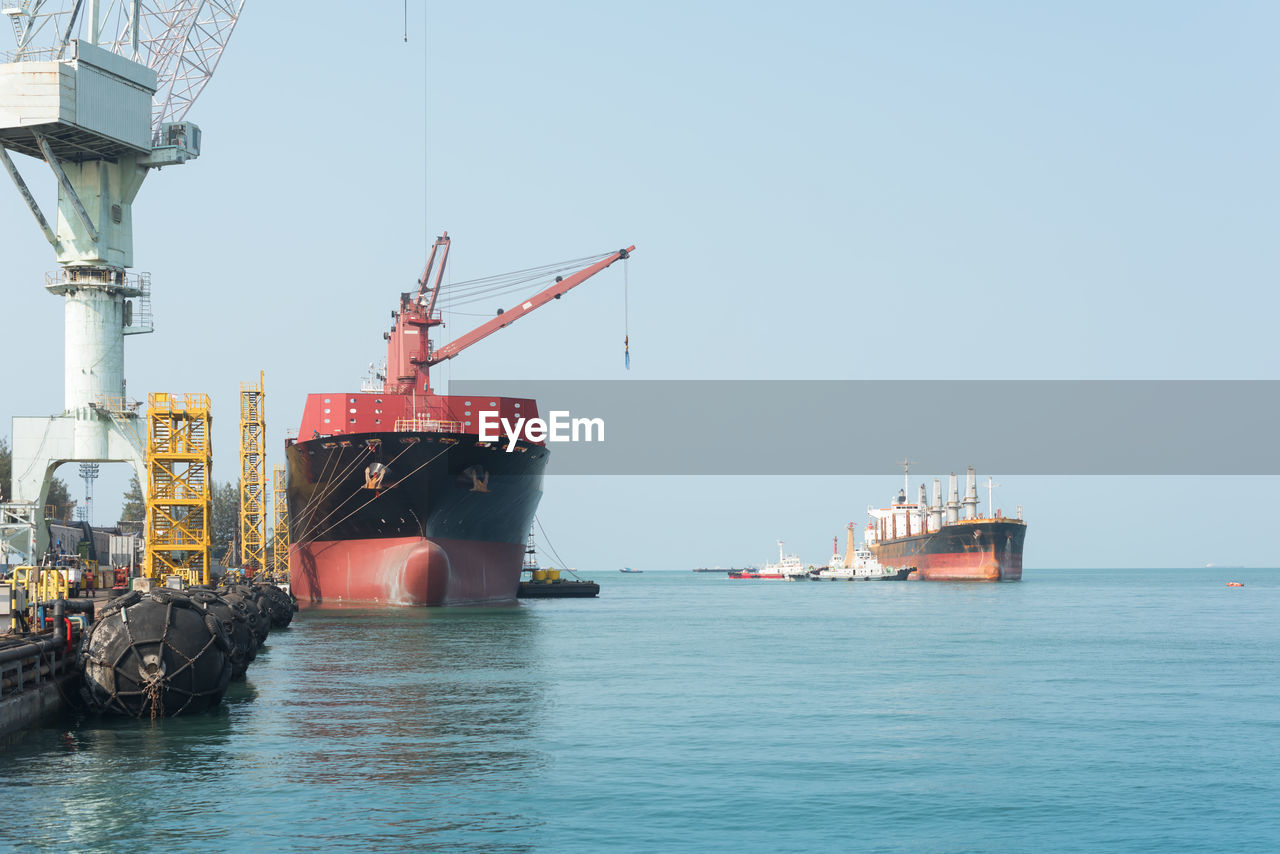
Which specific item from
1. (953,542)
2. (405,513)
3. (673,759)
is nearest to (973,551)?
(953,542)

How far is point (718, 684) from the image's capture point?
33500 mm

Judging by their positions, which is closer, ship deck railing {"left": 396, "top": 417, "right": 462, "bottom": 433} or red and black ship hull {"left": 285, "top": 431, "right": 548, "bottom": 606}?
red and black ship hull {"left": 285, "top": 431, "right": 548, "bottom": 606}

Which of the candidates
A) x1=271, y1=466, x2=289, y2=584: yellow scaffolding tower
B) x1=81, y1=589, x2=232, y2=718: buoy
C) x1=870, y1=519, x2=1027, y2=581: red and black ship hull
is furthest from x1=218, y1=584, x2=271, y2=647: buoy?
x1=870, y1=519, x2=1027, y2=581: red and black ship hull

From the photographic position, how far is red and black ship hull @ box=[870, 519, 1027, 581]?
135m

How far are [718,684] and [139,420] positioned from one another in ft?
101

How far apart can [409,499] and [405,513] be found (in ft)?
2.78

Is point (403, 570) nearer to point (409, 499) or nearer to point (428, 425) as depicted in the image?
point (409, 499)

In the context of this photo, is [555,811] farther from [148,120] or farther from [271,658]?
[148,120]

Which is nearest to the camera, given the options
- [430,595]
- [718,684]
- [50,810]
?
[50,810]

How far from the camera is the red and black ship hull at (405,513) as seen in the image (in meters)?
60.6

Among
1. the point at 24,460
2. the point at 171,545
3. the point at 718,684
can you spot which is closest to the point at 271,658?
the point at 171,545

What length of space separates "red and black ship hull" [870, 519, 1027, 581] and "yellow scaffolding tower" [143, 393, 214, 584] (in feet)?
328

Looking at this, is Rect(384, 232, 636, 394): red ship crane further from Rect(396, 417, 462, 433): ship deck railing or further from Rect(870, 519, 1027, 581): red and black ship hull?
Rect(870, 519, 1027, 581): red and black ship hull

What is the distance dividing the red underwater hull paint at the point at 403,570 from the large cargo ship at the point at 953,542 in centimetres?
7905
